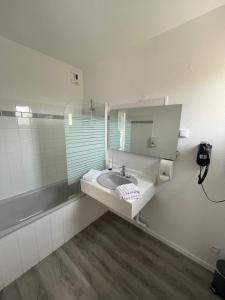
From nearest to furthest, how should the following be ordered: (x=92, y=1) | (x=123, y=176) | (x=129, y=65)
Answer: (x=92, y=1)
(x=129, y=65)
(x=123, y=176)

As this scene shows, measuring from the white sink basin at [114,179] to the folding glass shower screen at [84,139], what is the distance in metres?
0.28

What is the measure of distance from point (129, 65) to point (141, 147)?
41.8 inches

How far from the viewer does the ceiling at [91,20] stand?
1072 mm

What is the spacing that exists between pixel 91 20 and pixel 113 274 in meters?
2.51

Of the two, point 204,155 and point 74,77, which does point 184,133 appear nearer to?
point 204,155

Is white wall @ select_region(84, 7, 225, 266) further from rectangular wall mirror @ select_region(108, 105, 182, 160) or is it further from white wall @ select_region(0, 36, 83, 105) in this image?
white wall @ select_region(0, 36, 83, 105)

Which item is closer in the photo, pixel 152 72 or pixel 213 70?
pixel 213 70

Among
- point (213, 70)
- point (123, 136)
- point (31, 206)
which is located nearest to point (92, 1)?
point (213, 70)

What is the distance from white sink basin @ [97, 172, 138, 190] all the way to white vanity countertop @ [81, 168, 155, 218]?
0.23ft

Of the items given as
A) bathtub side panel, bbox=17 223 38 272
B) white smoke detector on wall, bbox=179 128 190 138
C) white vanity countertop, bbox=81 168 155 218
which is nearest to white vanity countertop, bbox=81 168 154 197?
white vanity countertop, bbox=81 168 155 218

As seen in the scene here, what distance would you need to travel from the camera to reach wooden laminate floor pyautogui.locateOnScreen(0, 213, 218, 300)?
1.20m

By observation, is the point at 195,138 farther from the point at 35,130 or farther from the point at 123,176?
the point at 35,130

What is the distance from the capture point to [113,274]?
1.36 meters

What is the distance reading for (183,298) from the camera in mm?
1180
